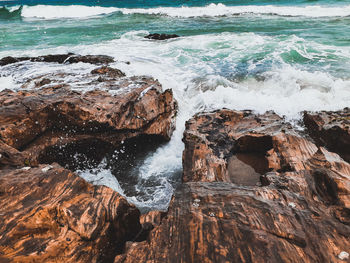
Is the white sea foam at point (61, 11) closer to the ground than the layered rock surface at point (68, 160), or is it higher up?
higher up

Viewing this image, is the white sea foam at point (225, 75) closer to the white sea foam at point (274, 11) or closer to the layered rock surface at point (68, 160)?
the layered rock surface at point (68, 160)

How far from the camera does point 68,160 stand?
410 centimetres

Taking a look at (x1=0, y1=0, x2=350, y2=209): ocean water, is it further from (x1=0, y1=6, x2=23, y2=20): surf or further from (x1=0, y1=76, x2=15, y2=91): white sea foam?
(x1=0, y1=6, x2=23, y2=20): surf

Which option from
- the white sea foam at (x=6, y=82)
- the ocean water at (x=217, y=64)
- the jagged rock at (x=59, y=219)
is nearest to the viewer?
the jagged rock at (x=59, y=219)

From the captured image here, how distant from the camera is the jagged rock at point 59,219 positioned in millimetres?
1884

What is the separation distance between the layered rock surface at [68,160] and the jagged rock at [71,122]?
15 millimetres

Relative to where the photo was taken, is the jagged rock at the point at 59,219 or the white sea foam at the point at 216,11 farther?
the white sea foam at the point at 216,11

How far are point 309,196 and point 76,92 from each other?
4609 mm

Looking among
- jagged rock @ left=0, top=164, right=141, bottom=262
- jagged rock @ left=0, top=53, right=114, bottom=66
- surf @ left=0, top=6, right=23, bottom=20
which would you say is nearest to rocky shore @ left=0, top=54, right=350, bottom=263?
jagged rock @ left=0, top=164, right=141, bottom=262

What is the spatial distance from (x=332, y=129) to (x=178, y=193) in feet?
10.9

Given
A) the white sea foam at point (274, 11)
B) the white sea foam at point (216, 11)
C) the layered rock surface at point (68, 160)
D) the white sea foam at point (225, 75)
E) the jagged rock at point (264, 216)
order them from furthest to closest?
1. the white sea foam at point (216, 11)
2. the white sea foam at point (274, 11)
3. the white sea foam at point (225, 75)
4. the layered rock surface at point (68, 160)
5. the jagged rock at point (264, 216)

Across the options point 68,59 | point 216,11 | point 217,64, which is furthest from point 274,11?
point 68,59

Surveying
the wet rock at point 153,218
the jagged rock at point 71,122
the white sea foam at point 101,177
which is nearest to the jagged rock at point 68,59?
the jagged rock at point 71,122

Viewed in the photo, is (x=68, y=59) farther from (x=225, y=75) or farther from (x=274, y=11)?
(x=274, y=11)
